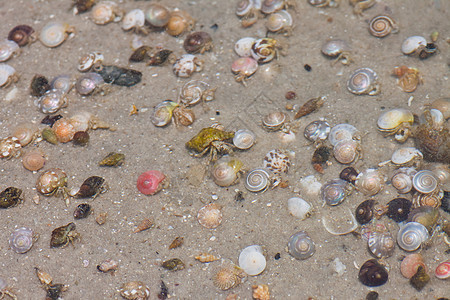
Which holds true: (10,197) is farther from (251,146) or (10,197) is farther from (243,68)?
(243,68)

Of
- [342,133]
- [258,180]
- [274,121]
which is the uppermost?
[274,121]

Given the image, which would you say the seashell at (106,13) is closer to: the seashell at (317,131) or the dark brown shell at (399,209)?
the seashell at (317,131)

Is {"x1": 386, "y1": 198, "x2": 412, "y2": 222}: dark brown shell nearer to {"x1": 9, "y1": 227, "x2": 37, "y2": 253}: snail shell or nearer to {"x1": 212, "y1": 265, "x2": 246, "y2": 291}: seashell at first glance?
{"x1": 212, "y1": 265, "x2": 246, "y2": 291}: seashell

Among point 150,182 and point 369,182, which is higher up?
point 150,182

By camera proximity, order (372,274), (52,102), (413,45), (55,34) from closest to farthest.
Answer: (372,274), (52,102), (413,45), (55,34)

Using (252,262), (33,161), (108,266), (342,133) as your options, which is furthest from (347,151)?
(33,161)

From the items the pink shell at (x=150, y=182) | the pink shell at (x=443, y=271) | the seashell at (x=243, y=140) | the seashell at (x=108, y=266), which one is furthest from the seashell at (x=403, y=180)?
the seashell at (x=108, y=266)

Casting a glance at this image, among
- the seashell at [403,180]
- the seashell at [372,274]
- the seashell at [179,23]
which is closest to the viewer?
the seashell at [372,274]

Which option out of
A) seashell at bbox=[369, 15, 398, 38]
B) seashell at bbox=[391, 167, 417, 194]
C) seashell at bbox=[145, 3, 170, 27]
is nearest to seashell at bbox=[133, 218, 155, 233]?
seashell at bbox=[391, 167, 417, 194]
